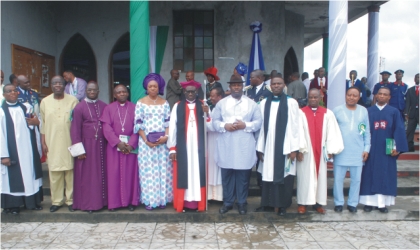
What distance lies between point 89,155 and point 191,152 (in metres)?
1.47

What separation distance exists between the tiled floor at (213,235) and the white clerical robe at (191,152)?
17.3 inches

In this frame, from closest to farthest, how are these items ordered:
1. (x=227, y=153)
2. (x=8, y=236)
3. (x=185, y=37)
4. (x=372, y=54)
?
(x=8, y=236) < (x=227, y=153) < (x=185, y=37) < (x=372, y=54)

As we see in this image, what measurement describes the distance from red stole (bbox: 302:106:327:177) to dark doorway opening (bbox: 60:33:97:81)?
24.6ft

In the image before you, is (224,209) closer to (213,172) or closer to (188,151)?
(213,172)

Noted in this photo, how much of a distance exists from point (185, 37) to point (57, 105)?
220 inches

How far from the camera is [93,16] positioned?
1033 centimetres

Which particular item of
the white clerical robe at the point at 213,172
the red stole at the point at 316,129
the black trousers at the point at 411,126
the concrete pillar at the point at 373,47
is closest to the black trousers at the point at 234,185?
the white clerical robe at the point at 213,172

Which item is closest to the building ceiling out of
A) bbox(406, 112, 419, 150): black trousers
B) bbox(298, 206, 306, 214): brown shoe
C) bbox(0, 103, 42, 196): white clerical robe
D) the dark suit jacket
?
the dark suit jacket

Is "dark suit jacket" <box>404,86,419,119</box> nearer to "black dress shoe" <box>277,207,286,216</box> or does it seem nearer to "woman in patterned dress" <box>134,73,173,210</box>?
"black dress shoe" <box>277,207,286,216</box>

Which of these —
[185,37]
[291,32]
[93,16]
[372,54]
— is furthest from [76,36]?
[372,54]

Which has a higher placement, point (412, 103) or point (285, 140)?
point (412, 103)

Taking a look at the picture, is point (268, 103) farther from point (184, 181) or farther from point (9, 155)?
point (9, 155)

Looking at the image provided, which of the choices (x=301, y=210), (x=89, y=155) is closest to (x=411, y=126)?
(x=301, y=210)

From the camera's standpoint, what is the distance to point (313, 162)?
5125mm
